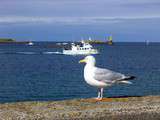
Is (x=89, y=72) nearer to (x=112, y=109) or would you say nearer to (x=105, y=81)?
(x=105, y=81)

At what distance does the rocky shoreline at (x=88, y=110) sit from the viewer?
544 inches

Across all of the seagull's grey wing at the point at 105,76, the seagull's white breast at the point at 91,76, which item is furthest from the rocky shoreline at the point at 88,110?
the seagull's grey wing at the point at 105,76

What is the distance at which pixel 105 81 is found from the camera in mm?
16344

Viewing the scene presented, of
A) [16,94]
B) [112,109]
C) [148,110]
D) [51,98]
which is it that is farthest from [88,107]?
[16,94]

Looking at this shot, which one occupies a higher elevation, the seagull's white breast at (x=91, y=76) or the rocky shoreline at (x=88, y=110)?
the seagull's white breast at (x=91, y=76)

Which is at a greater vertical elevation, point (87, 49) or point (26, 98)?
point (87, 49)

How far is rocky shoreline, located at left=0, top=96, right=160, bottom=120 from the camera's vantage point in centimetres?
1382

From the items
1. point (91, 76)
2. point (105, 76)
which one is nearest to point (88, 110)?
point (91, 76)

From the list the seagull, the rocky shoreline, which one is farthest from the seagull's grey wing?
the rocky shoreline

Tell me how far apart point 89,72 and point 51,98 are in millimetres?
22339

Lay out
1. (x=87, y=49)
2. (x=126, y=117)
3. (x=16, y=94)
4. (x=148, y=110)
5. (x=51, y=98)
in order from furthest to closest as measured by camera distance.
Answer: (x=87, y=49)
(x=16, y=94)
(x=51, y=98)
(x=148, y=110)
(x=126, y=117)

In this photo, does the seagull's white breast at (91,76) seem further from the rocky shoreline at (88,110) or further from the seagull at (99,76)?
the rocky shoreline at (88,110)

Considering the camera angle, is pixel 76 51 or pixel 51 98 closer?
pixel 51 98

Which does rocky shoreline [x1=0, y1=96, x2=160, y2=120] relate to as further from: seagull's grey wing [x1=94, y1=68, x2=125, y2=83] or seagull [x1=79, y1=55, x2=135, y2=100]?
seagull's grey wing [x1=94, y1=68, x2=125, y2=83]
